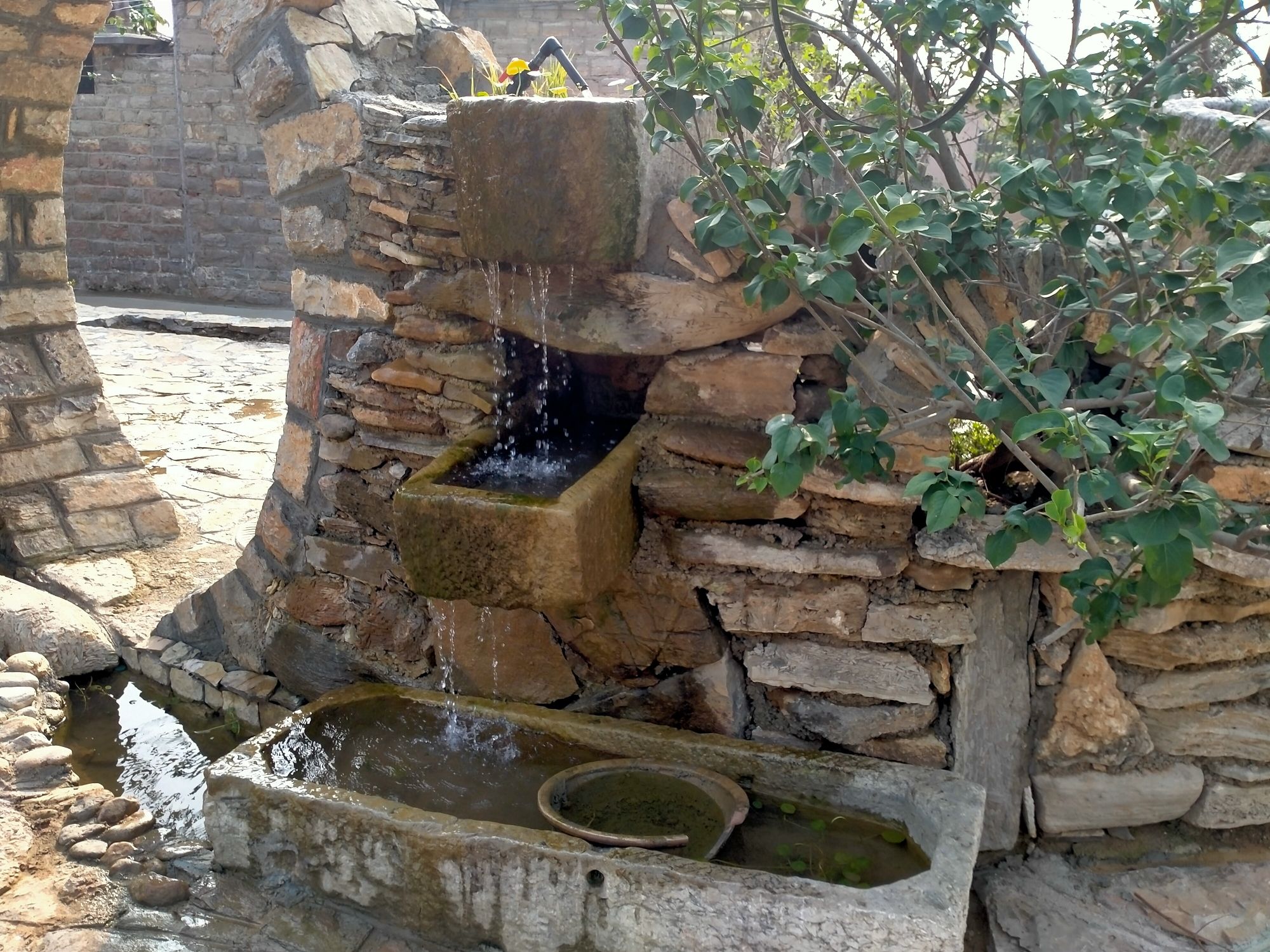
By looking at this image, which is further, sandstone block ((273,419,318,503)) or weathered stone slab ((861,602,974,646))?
sandstone block ((273,419,318,503))

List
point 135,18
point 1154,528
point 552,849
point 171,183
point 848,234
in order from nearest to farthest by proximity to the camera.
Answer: point 1154,528 < point 848,234 < point 552,849 < point 171,183 < point 135,18

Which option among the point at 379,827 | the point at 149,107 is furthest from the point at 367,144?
the point at 149,107

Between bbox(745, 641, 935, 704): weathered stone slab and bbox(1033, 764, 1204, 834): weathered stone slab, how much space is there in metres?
0.34

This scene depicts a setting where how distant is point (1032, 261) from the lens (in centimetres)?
229

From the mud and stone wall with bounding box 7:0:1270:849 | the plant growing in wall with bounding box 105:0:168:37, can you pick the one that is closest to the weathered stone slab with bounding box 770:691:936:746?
the mud and stone wall with bounding box 7:0:1270:849

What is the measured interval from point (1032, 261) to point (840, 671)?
3.23 ft

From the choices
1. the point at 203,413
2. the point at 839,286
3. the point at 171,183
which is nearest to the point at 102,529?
the point at 203,413

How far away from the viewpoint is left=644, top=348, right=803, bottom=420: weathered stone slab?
2502 millimetres

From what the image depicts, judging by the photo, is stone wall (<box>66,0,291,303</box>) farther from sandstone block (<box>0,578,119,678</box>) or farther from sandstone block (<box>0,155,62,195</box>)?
sandstone block (<box>0,578,119,678</box>)

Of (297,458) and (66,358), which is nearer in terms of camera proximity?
(297,458)

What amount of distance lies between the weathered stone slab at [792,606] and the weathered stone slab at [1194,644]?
1.75 feet

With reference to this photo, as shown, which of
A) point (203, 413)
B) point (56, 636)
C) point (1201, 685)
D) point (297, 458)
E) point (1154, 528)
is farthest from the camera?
point (203, 413)

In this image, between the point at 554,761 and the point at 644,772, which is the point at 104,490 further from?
the point at 644,772

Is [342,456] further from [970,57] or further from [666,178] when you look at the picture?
[970,57]
